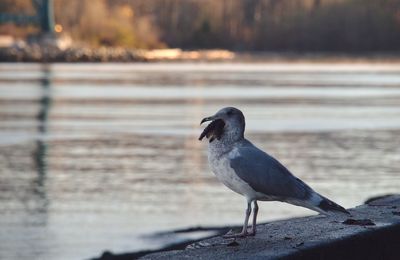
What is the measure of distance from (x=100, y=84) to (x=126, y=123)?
1050 inches

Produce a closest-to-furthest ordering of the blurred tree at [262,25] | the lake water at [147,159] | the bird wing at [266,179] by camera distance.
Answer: the bird wing at [266,179]
the lake water at [147,159]
the blurred tree at [262,25]

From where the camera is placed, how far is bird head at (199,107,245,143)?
5734mm

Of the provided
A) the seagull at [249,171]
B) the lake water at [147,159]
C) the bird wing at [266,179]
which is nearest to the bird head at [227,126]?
the seagull at [249,171]

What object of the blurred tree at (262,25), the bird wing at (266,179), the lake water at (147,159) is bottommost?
the blurred tree at (262,25)

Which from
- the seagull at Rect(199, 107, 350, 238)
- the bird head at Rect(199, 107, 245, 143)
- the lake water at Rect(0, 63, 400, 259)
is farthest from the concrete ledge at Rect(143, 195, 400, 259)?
the lake water at Rect(0, 63, 400, 259)

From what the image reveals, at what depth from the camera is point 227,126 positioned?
575cm

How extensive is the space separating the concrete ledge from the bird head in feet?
1.65

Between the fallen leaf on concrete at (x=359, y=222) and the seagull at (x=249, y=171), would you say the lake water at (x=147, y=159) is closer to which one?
the fallen leaf on concrete at (x=359, y=222)

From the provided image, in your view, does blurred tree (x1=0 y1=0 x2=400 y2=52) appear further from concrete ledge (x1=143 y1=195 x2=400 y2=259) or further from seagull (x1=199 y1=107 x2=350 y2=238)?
seagull (x1=199 y1=107 x2=350 y2=238)

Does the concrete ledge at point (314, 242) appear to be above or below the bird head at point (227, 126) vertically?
below

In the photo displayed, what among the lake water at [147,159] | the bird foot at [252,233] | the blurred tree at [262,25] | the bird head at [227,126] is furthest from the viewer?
the blurred tree at [262,25]

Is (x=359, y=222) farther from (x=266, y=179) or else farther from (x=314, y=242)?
(x=266, y=179)

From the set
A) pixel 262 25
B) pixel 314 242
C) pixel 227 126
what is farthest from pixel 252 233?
pixel 262 25

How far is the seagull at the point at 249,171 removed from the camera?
5.55m
